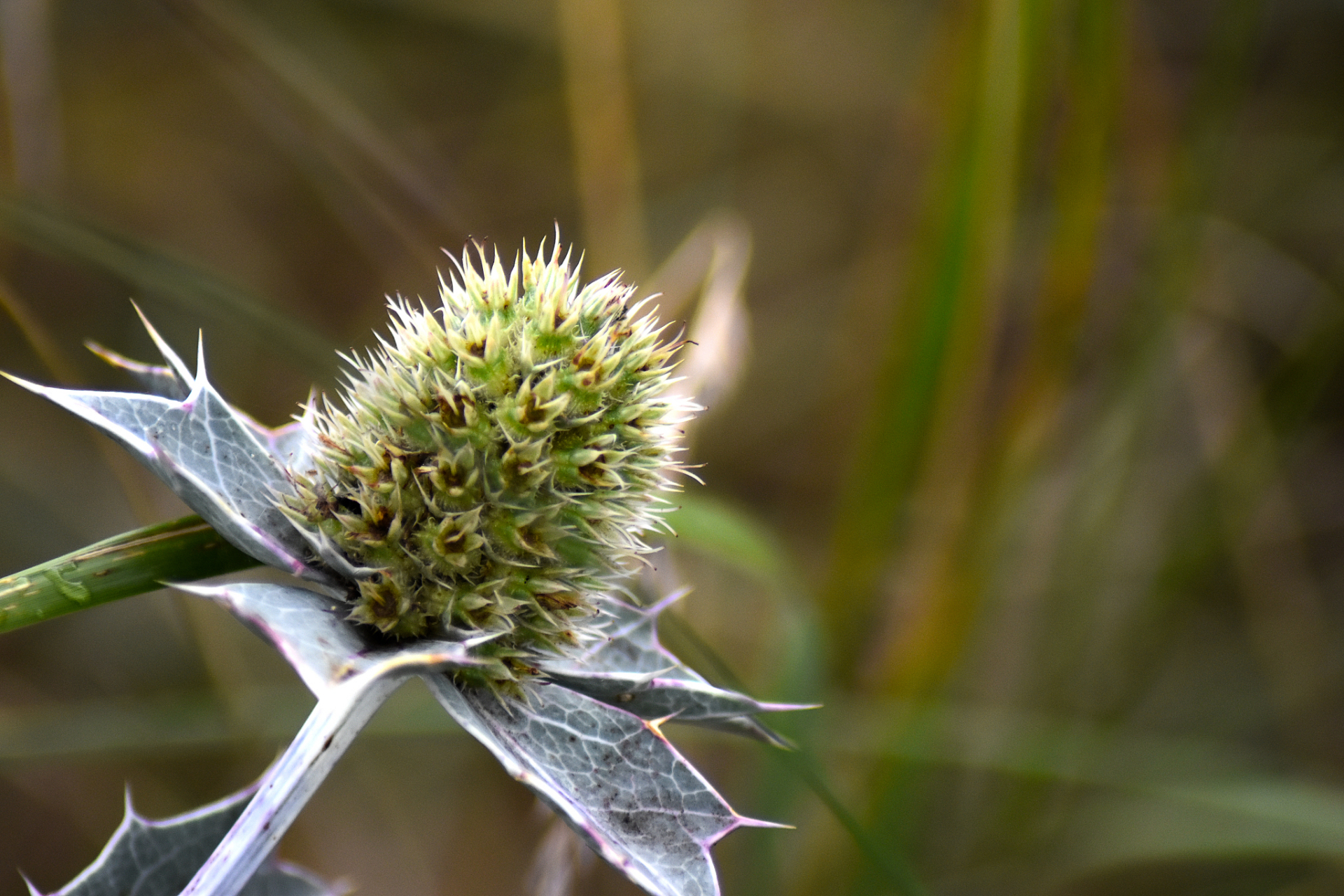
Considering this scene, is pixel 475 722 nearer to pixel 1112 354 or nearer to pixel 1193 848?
pixel 1193 848

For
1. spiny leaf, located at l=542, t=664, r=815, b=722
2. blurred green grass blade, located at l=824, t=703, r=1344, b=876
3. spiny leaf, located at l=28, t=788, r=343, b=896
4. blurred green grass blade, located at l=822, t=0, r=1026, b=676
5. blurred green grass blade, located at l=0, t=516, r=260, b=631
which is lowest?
blurred green grass blade, located at l=824, t=703, r=1344, b=876

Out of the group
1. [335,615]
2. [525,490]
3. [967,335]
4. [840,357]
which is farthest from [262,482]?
[840,357]

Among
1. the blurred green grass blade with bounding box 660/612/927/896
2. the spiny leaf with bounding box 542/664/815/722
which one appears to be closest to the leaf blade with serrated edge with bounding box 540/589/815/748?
the spiny leaf with bounding box 542/664/815/722

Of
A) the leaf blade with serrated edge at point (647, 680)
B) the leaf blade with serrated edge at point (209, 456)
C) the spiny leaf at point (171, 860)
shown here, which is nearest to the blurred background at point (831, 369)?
the leaf blade with serrated edge at point (647, 680)

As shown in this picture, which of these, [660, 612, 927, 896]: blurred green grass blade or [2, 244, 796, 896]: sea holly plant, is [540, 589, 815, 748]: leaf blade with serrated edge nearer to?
[2, 244, 796, 896]: sea holly plant

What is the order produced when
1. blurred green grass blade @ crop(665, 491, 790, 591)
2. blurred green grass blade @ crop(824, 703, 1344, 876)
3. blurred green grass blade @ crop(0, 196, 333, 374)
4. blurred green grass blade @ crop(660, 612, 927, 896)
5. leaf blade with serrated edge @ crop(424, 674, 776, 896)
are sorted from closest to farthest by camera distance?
leaf blade with serrated edge @ crop(424, 674, 776, 896), blurred green grass blade @ crop(660, 612, 927, 896), blurred green grass blade @ crop(0, 196, 333, 374), blurred green grass blade @ crop(665, 491, 790, 591), blurred green grass blade @ crop(824, 703, 1344, 876)

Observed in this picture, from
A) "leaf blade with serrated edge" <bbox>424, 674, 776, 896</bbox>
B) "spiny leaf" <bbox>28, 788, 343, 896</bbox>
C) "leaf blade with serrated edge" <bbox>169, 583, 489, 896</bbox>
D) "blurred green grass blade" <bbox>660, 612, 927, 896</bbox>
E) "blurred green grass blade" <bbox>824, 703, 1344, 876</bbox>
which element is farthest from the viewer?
"blurred green grass blade" <bbox>824, 703, 1344, 876</bbox>

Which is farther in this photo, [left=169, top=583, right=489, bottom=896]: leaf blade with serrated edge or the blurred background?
the blurred background
